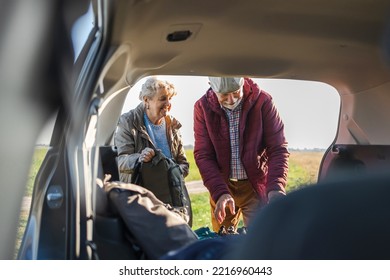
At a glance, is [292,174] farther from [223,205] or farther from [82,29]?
[82,29]

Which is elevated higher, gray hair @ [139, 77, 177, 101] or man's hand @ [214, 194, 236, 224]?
gray hair @ [139, 77, 177, 101]

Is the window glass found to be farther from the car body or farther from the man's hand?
the man's hand

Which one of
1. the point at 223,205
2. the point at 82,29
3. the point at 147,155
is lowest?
the point at 223,205

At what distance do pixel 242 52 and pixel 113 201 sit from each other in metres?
0.61

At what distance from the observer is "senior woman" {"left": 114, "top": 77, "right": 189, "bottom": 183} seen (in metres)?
1.82

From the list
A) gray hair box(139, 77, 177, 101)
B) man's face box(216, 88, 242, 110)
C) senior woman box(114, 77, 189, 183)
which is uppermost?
man's face box(216, 88, 242, 110)

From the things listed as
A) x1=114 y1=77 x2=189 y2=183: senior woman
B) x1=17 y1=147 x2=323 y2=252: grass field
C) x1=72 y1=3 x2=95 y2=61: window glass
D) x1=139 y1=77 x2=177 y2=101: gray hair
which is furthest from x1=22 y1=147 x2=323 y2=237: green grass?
x1=72 y1=3 x2=95 y2=61: window glass

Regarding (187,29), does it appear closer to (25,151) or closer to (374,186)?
(25,151)

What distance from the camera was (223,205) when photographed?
2.08 m

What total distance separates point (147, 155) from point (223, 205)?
1.07ft

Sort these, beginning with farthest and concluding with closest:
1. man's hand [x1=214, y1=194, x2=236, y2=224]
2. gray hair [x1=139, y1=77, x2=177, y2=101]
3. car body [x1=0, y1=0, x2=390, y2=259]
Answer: man's hand [x1=214, y1=194, x2=236, y2=224]
gray hair [x1=139, y1=77, x2=177, y2=101]
car body [x1=0, y1=0, x2=390, y2=259]

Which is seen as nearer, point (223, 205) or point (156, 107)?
point (156, 107)

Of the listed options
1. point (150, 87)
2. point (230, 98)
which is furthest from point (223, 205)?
point (150, 87)

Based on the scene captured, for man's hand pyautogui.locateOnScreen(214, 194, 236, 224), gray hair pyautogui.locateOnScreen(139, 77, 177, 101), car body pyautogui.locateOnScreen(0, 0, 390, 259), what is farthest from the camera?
man's hand pyautogui.locateOnScreen(214, 194, 236, 224)
